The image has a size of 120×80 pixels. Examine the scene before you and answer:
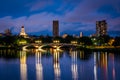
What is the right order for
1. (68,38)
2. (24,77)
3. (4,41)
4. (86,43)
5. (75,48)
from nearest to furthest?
(24,77) < (75,48) < (86,43) < (4,41) < (68,38)

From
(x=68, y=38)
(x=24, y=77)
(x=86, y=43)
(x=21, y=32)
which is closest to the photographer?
(x=24, y=77)

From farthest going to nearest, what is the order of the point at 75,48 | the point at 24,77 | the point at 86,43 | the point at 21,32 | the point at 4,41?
the point at 21,32
the point at 4,41
the point at 86,43
the point at 75,48
the point at 24,77

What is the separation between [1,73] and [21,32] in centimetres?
12114

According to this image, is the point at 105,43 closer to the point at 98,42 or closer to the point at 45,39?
the point at 98,42

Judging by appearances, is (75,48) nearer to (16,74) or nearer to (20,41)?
(20,41)

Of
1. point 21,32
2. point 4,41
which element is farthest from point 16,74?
point 21,32

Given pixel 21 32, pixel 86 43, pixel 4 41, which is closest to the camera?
pixel 86 43

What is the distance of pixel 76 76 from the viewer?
31.0 metres

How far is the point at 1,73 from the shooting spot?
33281 millimetres

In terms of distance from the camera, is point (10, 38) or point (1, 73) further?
point (10, 38)

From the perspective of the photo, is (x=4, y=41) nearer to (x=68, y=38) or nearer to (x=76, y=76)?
(x=68, y=38)

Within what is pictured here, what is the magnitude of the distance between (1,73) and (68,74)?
245 inches

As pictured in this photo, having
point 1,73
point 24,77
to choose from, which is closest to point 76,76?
point 24,77

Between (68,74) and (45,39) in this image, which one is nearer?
(68,74)
